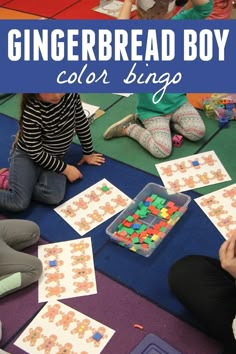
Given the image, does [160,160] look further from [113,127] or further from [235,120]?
[235,120]

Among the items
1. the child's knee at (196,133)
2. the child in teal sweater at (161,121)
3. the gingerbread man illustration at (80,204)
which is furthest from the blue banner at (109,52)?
the gingerbread man illustration at (80,204)

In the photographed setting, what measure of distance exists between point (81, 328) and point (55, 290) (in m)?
0.17

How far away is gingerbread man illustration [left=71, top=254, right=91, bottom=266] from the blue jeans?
275 mm

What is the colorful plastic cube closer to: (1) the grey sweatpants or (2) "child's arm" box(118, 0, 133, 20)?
(2) "child's arm" box(118, 0, 133, 20)

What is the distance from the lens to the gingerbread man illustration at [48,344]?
1202 mm

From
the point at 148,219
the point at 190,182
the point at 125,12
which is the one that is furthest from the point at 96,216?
the point at 125,12

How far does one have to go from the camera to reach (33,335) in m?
1.24

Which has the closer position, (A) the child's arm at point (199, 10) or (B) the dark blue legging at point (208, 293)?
(B) the dark blue legging at point (208, 293)

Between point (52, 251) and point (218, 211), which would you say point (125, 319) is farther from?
point (218, 211)

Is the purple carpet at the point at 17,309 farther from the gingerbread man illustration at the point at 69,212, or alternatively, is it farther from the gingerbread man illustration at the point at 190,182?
the gingerbread man illustration at the point at 190,182

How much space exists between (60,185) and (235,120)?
34.6 inches

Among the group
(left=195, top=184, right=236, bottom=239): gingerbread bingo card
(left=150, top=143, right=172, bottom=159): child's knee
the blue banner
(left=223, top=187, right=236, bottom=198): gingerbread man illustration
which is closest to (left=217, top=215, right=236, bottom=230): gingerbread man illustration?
(left=195, top=184, right=236, bottom=239): gingerbread bingo card

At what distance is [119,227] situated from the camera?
1.52 meters

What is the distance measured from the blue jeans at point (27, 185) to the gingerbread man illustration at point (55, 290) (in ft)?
1.21
